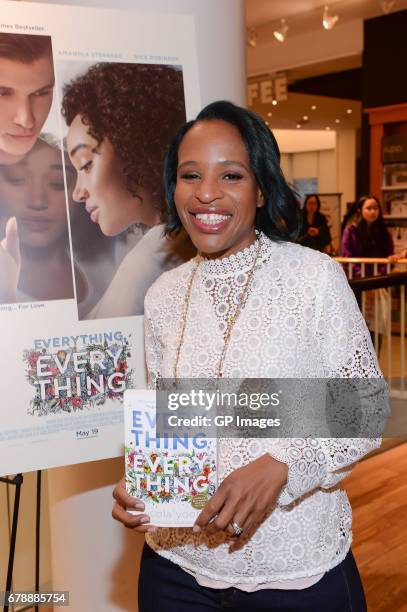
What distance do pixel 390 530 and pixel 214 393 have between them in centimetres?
252

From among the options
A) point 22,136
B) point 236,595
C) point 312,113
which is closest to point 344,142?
point 312,113

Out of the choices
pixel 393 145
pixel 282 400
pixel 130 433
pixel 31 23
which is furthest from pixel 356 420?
pixel 393 145

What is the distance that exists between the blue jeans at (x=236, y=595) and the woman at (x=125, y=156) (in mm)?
669

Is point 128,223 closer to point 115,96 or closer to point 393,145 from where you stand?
point 115,96

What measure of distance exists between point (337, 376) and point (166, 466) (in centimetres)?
35

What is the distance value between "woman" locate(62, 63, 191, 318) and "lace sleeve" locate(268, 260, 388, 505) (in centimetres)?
71

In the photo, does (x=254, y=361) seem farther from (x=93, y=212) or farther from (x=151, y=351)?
(x=93, y=212)

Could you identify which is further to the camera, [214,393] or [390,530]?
[390,530]

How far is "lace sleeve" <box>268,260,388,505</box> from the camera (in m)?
1.21

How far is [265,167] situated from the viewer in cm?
136

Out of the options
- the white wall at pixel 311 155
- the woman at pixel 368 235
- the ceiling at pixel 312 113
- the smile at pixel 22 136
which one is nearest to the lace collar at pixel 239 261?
the smile at pixel 22 136

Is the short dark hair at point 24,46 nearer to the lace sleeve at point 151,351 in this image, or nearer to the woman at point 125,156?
the woman at point 125,156

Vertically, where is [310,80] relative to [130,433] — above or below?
above

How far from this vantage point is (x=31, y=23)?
64.1 inches
